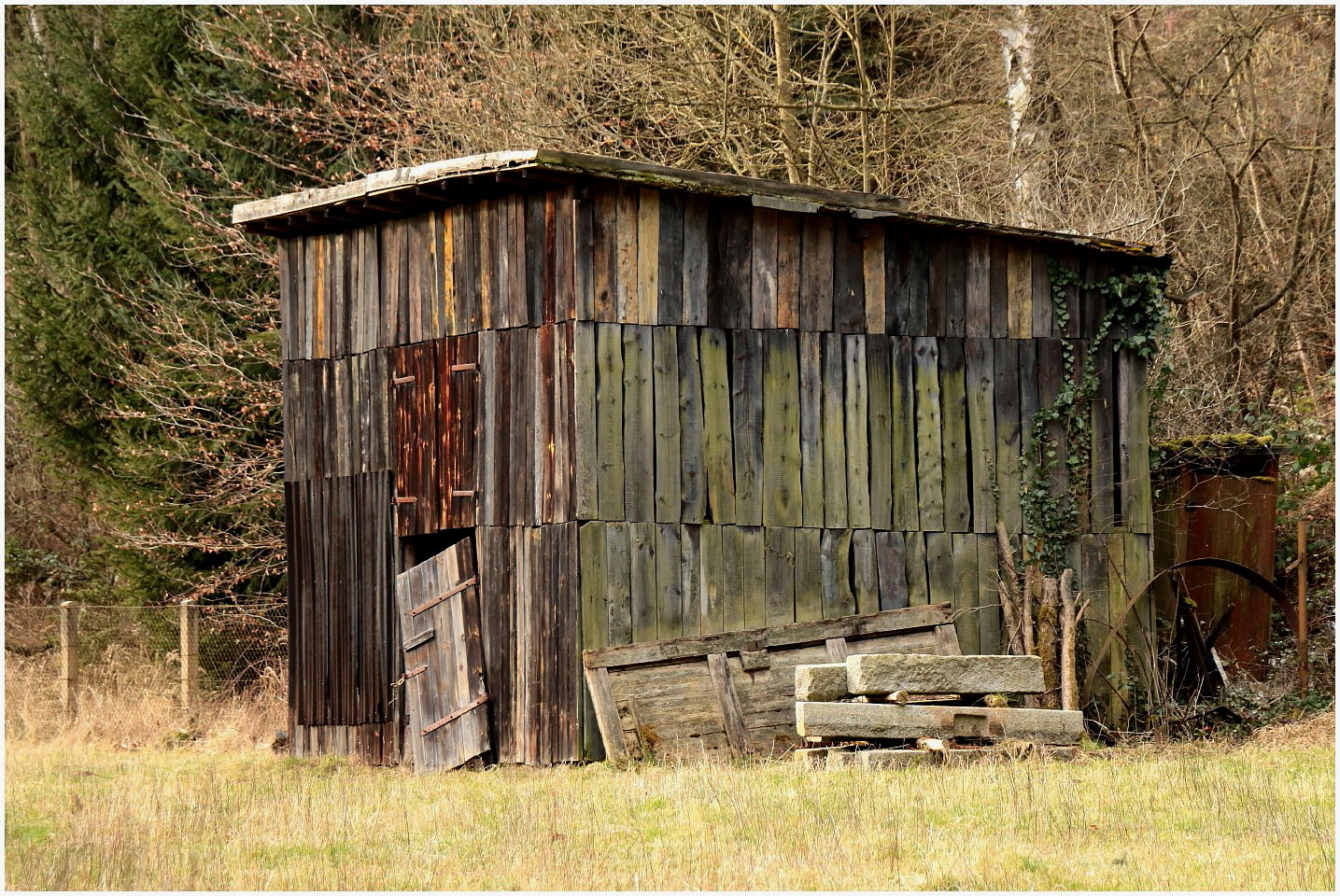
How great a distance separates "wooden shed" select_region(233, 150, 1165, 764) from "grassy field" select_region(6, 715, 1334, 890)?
1738 millimetres

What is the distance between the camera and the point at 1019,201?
63.2 feet

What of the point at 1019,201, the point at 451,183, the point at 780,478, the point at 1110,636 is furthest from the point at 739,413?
the point at 1019,201

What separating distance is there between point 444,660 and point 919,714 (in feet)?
13.7

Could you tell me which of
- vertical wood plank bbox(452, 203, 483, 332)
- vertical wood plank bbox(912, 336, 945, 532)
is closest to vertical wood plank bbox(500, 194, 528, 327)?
vertical wood plank bbox(452, 203, 483, 332)

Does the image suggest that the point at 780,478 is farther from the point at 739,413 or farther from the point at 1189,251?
the point at 1189,251

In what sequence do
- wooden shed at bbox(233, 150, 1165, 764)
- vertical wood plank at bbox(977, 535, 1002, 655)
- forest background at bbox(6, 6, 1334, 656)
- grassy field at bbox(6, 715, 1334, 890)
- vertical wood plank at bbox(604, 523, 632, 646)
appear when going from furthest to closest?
forest background at bbox(6, 6, 1334, 656)
vertical wood plank at bbox(977, 535, 1002, 655)
wooden shed at bbox(233, 150, 1165, 764)
vertical wood plank at bbox(604, 523, 632, 646)
grassy field at bbox(6, 715, 1334, 890)

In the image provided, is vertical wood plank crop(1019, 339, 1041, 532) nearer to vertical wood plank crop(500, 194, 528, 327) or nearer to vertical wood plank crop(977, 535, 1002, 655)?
vertical wood plank crop(977, 535, 1002, 655)

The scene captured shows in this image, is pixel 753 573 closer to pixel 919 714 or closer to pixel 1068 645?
pixel 919 714

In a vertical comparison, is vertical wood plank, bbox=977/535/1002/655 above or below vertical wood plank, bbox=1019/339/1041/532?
below

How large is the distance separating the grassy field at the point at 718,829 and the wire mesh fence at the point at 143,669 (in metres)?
5.07

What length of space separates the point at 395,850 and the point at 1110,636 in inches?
303

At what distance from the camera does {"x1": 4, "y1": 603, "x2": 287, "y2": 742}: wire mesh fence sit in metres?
17.2

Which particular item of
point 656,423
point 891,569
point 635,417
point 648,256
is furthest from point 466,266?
point 891,569

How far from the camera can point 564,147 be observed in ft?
63.6
